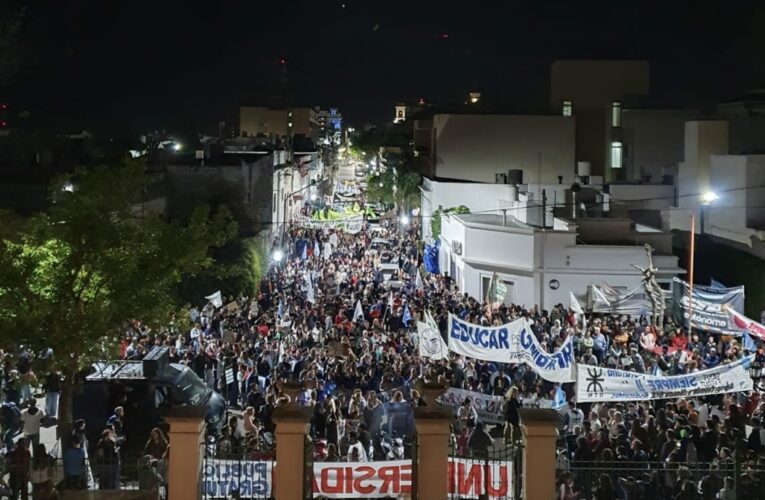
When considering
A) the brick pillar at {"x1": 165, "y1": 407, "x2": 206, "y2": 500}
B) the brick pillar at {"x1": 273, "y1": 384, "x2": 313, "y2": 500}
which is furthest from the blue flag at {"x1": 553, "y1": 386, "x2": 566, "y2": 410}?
the brick pillar at {"x1": 165, "y1": 407, "x2": 206, "y2": 500}

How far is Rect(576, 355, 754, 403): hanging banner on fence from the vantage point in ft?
48.4

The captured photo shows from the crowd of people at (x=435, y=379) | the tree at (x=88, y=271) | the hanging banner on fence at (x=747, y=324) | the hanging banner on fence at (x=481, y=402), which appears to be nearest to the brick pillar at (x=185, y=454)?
the crowd of people at (x=435, y=379)

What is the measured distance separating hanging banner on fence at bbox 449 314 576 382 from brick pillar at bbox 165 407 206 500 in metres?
8.33

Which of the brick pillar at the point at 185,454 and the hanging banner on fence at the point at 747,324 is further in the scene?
the hanging banner on fence at the point at 747,324

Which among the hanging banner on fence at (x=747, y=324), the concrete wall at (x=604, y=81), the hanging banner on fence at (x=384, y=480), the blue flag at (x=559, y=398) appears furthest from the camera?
the concrete wall at (x=604, y=81)

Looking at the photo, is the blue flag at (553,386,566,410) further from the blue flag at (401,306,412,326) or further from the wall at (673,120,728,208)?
the wall at (673,120,728,208)

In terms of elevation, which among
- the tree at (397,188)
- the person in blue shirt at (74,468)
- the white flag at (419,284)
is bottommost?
the person in blue shirt at (74,468)

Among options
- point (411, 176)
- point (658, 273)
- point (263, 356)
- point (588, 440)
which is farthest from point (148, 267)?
point (411, 176)

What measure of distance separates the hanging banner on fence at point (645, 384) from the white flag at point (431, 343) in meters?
4.33

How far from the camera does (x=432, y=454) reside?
10.4 m

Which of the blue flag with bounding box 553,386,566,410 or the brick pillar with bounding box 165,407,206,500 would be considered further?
the blue flag with bounding box 553,386,566,410

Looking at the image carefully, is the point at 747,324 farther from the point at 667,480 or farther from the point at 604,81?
the point at 604,81

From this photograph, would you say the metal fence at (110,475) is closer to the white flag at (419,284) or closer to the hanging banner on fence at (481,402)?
the hanging banner on fence at (481,402)

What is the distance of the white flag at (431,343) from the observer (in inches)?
739
